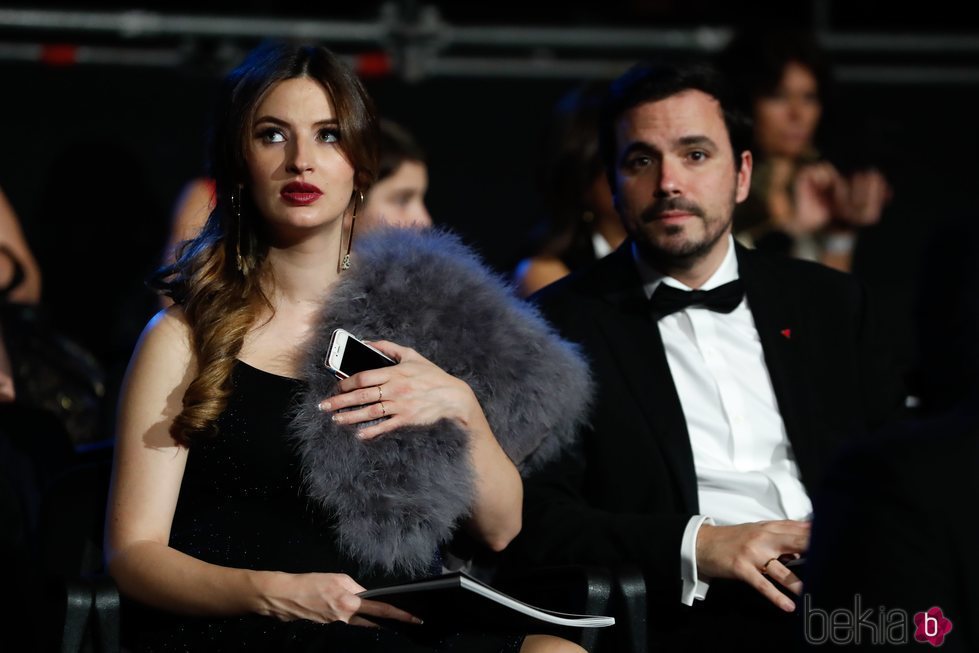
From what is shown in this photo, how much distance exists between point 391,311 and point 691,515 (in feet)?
2.58

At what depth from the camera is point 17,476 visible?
2984mm

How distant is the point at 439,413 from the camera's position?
2.54 metres

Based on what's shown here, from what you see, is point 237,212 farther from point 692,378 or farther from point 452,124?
point 452,124

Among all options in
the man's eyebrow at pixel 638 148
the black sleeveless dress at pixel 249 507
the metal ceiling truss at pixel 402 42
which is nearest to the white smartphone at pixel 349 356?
the black sleeveless dress at pixel 249 507

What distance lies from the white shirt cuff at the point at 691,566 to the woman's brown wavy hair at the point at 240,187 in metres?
0.96

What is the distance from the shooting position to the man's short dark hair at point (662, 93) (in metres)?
3.20

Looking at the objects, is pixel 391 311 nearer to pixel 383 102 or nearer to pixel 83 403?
pixel 83 403

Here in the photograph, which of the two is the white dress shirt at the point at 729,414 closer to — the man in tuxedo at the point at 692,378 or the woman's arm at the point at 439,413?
the man in tuxedo at the point at 692,378

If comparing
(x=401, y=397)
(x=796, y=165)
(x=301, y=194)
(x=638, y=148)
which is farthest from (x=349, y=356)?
(x=796, y=165)

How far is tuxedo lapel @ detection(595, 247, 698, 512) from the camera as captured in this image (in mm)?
2951

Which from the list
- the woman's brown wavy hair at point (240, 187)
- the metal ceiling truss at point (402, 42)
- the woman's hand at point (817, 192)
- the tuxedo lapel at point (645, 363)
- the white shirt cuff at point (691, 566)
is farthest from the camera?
the woman's hand at point (817, 192)

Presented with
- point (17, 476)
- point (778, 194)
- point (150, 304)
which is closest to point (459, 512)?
point (17, 476)

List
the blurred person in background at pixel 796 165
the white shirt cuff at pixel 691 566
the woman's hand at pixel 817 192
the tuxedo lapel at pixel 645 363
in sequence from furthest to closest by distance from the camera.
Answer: the woman's hand at pixel 817 192 → the blurred person in background at pixel 796 165 → the tuxedo lapel at pixel 645 363 → the white shirt cuff at pixel 691 566

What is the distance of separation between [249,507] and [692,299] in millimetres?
1136
